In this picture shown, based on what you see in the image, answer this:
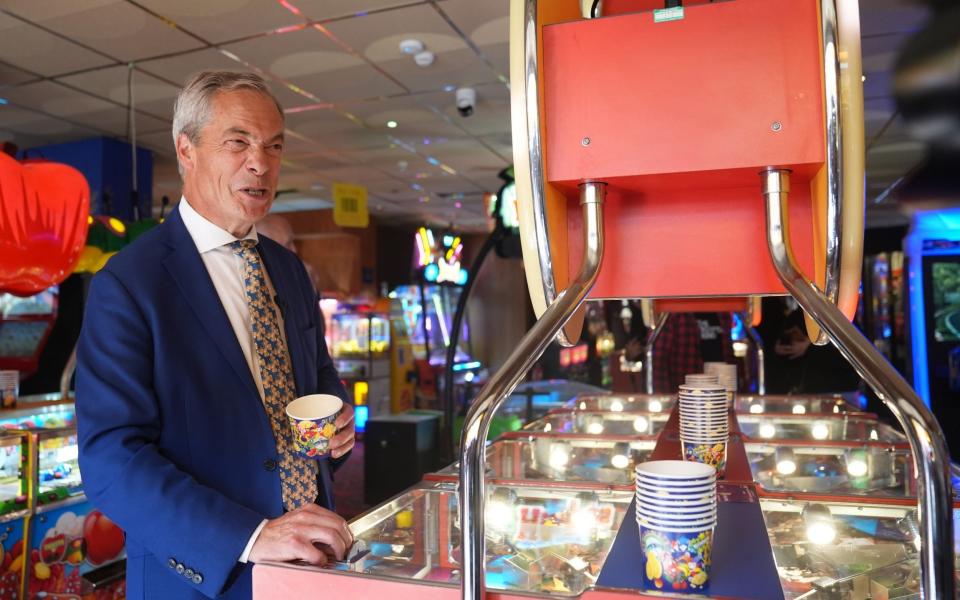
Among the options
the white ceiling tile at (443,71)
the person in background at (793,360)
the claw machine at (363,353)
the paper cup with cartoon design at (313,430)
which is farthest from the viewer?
the claw machine at (363,353)

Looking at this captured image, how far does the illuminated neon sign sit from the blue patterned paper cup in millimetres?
7561

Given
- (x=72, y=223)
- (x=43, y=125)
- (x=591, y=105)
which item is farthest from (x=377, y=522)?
(x=43, y=125)

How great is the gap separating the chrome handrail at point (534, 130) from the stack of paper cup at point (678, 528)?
1.18ft

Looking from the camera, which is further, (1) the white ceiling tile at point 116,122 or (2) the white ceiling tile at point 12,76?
(1) the white ceiling tile at point 116,122

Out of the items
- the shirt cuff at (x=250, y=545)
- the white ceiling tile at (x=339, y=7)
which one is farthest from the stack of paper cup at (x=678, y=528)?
the white ceiling tile at (x=339, y=7)

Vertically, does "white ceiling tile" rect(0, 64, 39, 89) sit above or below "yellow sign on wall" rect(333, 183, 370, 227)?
above

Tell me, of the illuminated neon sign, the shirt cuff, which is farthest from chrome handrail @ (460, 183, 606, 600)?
the illuminated neon sign

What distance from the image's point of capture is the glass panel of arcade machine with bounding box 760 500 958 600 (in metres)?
1.07

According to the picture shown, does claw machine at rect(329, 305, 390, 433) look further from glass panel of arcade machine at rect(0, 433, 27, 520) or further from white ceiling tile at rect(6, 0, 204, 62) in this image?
glass panel of arcade machine at rect(0, 433, 27, 520)

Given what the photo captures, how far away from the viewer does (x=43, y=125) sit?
566 cm

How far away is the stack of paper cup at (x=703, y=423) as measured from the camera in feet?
5.17

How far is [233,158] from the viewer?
57.9 inches

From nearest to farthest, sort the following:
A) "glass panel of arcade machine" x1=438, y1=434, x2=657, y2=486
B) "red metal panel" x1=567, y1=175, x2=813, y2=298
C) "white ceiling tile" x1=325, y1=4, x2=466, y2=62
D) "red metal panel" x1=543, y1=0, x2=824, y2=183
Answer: "red metal panel" x1=543, y1=0, x2=824, y2=183 → "red metal panel" x1=567, y1=175, x2=813, y2=298 → "glass panel of arcade machine" x1=438, y1=434, x2=657, y2=486 → "white ceiling tile" x1=325, y1=4, x2=466, y2=62

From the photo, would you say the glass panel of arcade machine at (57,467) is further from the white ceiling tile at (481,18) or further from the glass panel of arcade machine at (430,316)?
the glass panel of arcade machine at (430,316)
